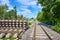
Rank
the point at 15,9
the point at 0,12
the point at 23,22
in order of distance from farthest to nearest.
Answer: the point at 15,9 → the point at 0,12 → the point at 23,22

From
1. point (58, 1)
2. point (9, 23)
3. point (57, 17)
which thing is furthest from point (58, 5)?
point (9, 23)

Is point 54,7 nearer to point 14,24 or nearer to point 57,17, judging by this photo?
point 57,17

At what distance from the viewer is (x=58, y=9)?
30.0 m

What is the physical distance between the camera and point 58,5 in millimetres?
29344

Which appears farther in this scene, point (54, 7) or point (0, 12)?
point (0, 12)

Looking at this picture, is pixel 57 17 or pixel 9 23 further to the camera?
pixel 9 23

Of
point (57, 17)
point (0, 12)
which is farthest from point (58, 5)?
point (0, 12)

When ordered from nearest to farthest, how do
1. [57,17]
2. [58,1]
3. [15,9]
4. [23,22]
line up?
[58,1]
[57,17]
[23,22]
[15,9]

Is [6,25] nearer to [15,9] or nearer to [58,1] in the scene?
[58,1]

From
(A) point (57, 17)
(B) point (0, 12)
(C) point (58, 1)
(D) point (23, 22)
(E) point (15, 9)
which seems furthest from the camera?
(E) point (15, 9)

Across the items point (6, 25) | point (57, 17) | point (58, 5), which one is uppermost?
point (58, 5)

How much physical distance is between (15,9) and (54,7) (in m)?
125

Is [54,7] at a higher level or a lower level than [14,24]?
higher

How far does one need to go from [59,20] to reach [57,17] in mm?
630
